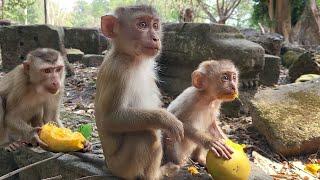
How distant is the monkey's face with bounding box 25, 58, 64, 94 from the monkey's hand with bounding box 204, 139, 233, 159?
5.96 ft

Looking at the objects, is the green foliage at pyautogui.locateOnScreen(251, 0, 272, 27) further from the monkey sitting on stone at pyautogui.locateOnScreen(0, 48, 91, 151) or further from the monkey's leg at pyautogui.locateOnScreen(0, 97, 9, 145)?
the monkey's leg at pyautogui.locateOnScreen(0, 97, 9, 145)

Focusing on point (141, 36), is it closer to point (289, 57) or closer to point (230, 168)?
point (230, 168)

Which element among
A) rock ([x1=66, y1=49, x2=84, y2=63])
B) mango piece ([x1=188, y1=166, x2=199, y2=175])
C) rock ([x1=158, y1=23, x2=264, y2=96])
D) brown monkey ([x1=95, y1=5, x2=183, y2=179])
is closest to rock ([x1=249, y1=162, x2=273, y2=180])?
mango piece ([x1=188, y1=166, x2=199, y2=175])

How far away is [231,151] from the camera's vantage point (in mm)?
3330

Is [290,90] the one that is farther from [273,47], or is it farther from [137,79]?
[273,47]

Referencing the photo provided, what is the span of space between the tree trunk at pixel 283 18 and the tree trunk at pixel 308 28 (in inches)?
16.5

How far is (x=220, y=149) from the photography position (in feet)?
10.9

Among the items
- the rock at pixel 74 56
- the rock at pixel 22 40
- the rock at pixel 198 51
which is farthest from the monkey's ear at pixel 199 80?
the rock at pixel 74 56

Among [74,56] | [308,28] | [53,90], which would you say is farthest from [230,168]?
[308,28]

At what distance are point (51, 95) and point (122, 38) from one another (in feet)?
5.74

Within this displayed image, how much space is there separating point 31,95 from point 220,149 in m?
2.23

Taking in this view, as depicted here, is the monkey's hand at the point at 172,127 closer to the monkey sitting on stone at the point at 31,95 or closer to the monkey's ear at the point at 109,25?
the monkey's ear at the point at 109,25

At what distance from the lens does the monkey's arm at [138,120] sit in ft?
9.82

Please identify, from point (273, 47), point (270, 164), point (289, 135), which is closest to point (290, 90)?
point (289, 135)
